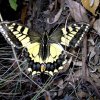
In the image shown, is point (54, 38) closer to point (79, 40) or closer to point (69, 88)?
point (79, 40)

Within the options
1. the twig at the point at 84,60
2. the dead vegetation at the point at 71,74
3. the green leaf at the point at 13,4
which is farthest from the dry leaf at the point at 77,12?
the green leaf at the point at 13,4

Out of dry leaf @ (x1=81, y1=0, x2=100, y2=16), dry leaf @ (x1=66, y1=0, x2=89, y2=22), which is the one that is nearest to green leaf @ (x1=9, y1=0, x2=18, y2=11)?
dry leaf @ (x1=66, y1=0, x2=89, y2=22)

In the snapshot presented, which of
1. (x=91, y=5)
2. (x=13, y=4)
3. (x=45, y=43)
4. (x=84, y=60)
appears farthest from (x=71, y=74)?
(x=13, y=4)

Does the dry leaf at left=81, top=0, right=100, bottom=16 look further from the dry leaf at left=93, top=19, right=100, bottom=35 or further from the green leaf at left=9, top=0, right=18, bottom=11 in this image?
the green leaf at left=9, top=0, right=18, bottom=11

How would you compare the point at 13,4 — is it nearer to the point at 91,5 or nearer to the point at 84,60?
the point at 91,5

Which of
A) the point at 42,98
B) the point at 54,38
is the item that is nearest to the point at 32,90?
the point at 42,98

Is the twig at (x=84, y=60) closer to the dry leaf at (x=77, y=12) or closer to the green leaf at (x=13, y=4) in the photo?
the dry leaf at (x=77, y=12)

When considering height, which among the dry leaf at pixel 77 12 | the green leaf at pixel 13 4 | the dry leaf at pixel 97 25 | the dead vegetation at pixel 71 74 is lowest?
the dead vegetation at pixel 71 74
